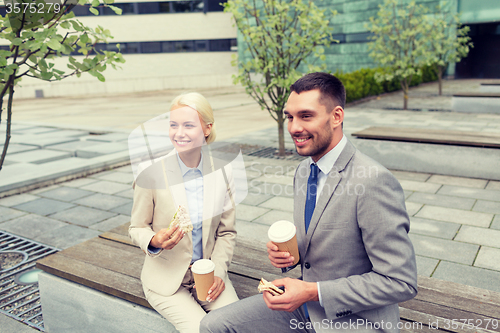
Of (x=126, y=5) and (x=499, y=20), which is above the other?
(x=126, y=5)

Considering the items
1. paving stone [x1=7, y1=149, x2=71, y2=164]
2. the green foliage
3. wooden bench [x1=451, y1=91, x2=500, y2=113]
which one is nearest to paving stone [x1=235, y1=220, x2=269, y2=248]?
paving stone [x1=7, y1=149, x2=71, y2=164]

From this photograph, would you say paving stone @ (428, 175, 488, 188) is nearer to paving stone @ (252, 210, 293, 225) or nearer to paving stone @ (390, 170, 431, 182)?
paving stone @ (390, 170, 431, 182)

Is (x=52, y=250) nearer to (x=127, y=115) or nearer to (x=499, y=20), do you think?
(x=127, y=115)

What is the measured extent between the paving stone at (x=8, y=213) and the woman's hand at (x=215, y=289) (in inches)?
173

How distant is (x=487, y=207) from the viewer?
5238mm

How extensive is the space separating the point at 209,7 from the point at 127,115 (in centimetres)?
2161

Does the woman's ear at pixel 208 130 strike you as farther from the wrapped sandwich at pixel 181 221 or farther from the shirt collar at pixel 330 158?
the shirt collar at pixel 330 158

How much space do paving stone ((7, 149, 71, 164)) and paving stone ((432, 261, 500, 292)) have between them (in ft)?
25.9

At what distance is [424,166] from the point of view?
6977 mm

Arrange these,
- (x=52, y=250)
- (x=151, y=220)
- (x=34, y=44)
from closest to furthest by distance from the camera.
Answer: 1. (x=151, y=220)
2. (x=34, y=44)
3. (x=52, y=250)

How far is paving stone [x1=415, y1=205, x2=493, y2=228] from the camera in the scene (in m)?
4.79

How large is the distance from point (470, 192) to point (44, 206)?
628 cm

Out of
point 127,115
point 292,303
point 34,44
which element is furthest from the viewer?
point 127,115

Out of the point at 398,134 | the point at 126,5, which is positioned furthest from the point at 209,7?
the point at 398,134
